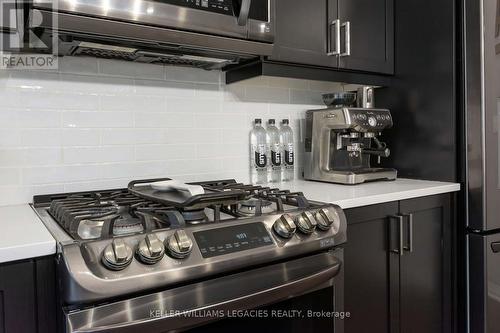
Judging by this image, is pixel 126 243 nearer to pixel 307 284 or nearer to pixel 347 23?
pixel 307 284

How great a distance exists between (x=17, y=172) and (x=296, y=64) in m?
1.06

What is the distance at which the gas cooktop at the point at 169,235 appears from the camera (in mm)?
792

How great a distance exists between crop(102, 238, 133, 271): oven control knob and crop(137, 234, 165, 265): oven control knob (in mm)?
24

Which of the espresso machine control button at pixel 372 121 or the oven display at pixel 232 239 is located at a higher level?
the espresso machine control button at pixel 372 121

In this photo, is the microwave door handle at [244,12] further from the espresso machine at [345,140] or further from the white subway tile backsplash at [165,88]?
the espresso machine at [345,140]

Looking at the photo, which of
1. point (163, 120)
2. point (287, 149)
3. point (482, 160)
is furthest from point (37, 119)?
point (482, 160)

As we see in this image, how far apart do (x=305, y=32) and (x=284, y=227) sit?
876mm

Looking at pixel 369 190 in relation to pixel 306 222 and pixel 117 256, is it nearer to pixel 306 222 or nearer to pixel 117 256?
pixel 306 222

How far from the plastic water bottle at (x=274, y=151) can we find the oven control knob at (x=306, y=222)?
0.71 metres

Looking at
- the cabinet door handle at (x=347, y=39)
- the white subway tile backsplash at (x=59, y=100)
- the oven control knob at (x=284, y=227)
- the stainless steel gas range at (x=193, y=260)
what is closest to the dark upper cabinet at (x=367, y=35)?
the cabinet door handle at (x=347, y=39)

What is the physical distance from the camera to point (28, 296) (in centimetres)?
82

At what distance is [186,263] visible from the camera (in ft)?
2.88

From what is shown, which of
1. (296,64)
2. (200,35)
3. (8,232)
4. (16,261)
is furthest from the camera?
(296,64)

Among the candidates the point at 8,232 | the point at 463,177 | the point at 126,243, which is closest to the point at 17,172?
the point at 8,232
